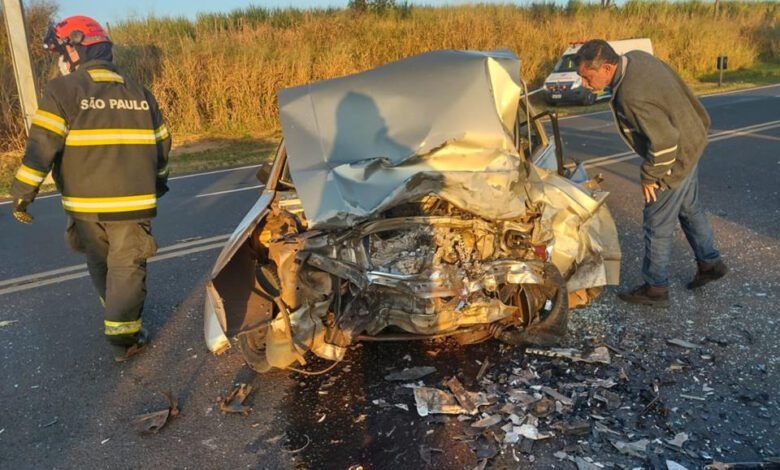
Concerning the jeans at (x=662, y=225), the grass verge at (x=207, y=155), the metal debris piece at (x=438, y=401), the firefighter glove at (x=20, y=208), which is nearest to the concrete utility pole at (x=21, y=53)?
the grass verge at (x=207, y=155)

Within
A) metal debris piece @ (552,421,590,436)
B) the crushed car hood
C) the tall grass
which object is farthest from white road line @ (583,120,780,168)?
the tall grass

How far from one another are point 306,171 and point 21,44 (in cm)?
979

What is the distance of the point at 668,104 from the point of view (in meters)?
4.16

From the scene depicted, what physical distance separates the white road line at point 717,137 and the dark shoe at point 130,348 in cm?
731

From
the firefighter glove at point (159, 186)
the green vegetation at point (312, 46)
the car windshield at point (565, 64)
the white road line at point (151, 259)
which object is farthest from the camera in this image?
the car windshield at point (565, 64)

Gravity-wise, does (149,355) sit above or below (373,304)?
below

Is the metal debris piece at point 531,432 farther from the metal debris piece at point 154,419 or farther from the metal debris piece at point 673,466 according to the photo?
the metal debris piece at point 154,419

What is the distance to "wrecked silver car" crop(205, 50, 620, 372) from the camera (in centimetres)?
336

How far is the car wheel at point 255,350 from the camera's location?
3.69 m

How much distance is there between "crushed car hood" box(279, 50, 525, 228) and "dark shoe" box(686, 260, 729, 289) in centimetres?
212

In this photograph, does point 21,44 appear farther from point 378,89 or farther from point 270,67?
point 378,89

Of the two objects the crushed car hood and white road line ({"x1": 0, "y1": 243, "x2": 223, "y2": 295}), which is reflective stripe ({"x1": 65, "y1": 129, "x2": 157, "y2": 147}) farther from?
white road line ({"x1": 0, "y1": 243, "x2": 223, "y2": 295})

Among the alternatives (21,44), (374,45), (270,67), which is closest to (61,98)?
(21,44)

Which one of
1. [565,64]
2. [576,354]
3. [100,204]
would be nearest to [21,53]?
[100,204]
